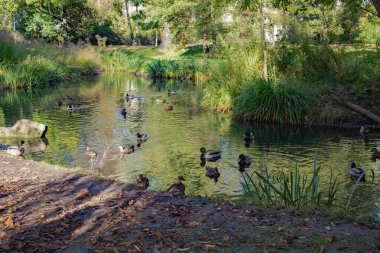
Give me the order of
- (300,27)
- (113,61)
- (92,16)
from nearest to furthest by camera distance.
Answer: (300,27), (113,61), (92,16)

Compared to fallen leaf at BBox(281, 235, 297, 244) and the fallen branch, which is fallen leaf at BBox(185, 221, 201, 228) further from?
the fallen branch

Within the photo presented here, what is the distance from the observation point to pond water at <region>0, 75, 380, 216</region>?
10742 millimetres

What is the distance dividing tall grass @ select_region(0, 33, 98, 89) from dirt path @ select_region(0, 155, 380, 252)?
72.1 feet

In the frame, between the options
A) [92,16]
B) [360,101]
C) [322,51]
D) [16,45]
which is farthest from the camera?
[92,16]

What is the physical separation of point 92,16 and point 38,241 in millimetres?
46325

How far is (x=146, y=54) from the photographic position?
140 ft

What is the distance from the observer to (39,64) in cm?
2981

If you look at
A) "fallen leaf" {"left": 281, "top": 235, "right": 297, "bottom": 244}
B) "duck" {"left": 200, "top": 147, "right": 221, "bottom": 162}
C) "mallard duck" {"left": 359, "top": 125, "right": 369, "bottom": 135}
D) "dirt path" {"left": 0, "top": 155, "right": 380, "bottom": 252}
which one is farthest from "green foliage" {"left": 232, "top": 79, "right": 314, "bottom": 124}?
"fallen leaf" {"left": 281, "top": 235, "right": 297, "bottom": 244}

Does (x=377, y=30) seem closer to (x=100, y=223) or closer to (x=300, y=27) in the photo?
(x=300, y=27)

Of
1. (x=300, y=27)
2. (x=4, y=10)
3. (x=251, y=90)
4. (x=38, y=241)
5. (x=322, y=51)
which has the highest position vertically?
(x=4, y=10)

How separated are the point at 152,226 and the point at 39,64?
86.0ft

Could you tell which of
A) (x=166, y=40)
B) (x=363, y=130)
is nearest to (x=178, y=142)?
(x=363, y=130)

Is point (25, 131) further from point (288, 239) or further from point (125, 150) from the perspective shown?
point (288, 239)

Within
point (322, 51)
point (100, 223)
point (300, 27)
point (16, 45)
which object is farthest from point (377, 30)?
point (100, 223)
